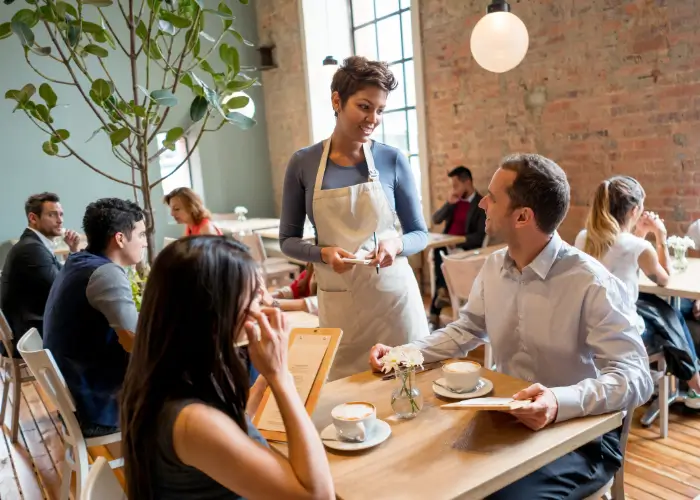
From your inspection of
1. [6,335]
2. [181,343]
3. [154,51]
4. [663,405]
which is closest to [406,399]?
[181,343]

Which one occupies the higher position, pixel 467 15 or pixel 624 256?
pixel 467 15

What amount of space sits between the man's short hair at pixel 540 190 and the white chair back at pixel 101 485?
46.4 inches

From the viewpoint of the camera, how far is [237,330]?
1.11 m

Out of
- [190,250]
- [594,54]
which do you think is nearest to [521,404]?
[190,250]

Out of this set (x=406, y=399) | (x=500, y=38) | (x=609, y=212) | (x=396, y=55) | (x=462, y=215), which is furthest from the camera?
(x=396, y=55)

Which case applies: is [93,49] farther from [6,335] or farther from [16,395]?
[16,395]

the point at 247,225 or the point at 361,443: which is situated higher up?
the point at 361,443

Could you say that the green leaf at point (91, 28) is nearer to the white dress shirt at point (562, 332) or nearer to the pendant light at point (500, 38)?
the white dress shirt at point (562, 332)

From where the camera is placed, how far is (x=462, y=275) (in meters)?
3.26

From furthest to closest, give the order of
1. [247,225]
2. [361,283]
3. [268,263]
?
1. [247,225]
2. [268,263]
3. [361,283]

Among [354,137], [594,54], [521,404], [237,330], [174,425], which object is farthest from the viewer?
[594,54]

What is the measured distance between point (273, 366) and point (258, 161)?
22.9 ft

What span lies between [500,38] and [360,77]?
1940mm

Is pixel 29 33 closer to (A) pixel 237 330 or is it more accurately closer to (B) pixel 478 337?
(A) pixel 237 330
